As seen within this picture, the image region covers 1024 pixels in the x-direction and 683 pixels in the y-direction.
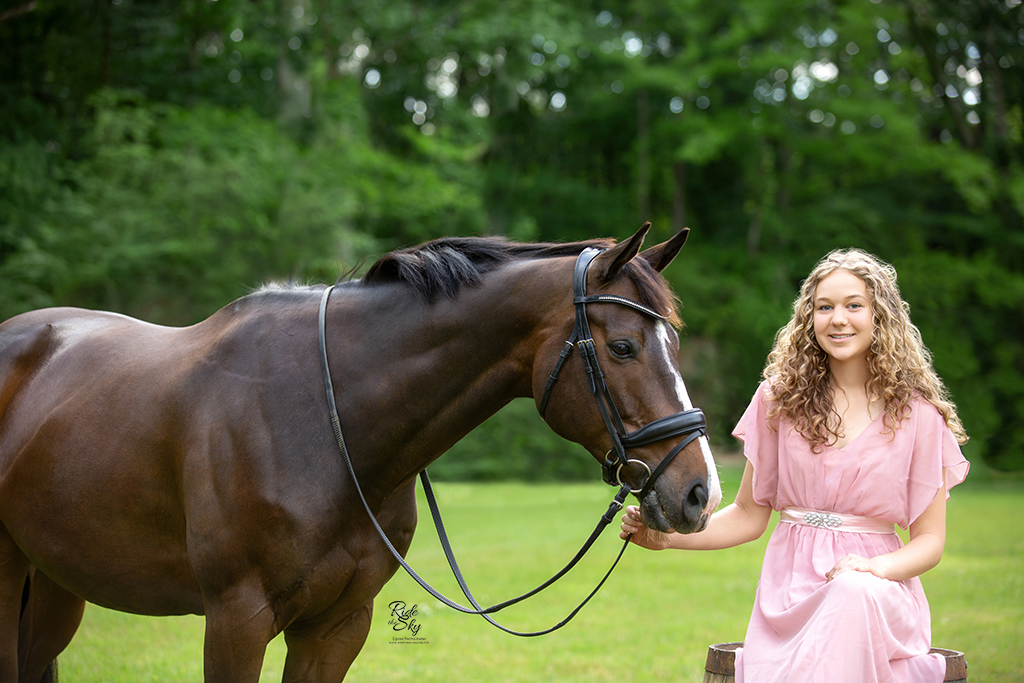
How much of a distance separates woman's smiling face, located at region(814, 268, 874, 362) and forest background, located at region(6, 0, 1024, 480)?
38.3 feet

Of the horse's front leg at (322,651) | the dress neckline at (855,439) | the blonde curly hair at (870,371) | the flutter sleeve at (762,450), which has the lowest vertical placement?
the horse's front leg at (322,651)

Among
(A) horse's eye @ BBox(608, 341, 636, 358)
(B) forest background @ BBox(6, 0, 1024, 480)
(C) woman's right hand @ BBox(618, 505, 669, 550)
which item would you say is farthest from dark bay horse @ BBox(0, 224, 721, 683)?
(B) forest background @ BBox(6, 0, 1024, 480)

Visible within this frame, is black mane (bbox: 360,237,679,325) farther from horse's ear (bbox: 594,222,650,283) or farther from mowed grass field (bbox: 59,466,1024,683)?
mowed grass field (bbox: 59,466,1024,683)

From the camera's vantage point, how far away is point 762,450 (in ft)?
9.08

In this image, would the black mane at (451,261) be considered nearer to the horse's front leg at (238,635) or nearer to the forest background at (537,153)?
the horse's front leg at (238,635)

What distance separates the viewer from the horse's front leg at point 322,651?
2.88 meters

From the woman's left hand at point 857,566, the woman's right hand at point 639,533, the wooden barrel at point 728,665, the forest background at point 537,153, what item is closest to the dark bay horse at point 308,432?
the woman's right hand at point 639,533

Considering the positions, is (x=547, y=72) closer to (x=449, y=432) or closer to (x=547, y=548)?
(x=547, y=548)

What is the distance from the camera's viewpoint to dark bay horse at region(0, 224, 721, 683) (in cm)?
252

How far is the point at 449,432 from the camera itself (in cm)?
273

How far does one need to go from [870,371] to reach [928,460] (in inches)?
12.2

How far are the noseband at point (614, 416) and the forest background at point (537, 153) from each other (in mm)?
11248

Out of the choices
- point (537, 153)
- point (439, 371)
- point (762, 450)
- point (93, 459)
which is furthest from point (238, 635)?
point (537, 153)

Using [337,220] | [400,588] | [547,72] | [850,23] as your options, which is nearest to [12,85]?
[337,220]
